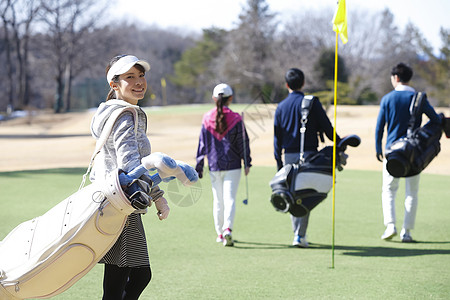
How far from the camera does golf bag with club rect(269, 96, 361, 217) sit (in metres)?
6.21

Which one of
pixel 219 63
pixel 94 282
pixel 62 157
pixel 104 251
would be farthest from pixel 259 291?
pixel 219 63

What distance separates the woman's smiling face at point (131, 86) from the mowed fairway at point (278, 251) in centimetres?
57

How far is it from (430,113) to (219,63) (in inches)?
2583

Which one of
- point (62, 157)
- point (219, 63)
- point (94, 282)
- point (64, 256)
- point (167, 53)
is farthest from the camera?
point (167, 53)

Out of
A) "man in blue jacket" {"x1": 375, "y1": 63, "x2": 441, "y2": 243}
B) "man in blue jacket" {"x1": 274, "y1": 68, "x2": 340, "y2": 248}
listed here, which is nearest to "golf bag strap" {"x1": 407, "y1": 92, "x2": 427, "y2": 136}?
"man in blue jacket" {"x1": 375, "y1": 63, "x2": 441, "y2": 243}

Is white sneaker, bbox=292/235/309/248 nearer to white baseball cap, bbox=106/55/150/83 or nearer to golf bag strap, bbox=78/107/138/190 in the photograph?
white baseball cap, bbox=106/55/150/83

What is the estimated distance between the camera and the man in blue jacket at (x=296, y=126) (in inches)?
276

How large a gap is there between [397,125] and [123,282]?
4.67 metres

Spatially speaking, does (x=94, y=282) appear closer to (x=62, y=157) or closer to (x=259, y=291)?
(x=259, y=291)

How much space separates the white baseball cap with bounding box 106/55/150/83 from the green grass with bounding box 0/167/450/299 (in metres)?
0.72

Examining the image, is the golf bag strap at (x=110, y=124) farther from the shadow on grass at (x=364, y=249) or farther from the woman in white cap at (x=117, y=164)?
the shadow on grass at (x=364, y=249)

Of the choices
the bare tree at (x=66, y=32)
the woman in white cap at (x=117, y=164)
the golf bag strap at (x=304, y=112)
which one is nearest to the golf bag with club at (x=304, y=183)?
the golf bag strap at (x=304, y=112)

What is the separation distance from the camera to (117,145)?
3.47 m

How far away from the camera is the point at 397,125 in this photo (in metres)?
7.52
